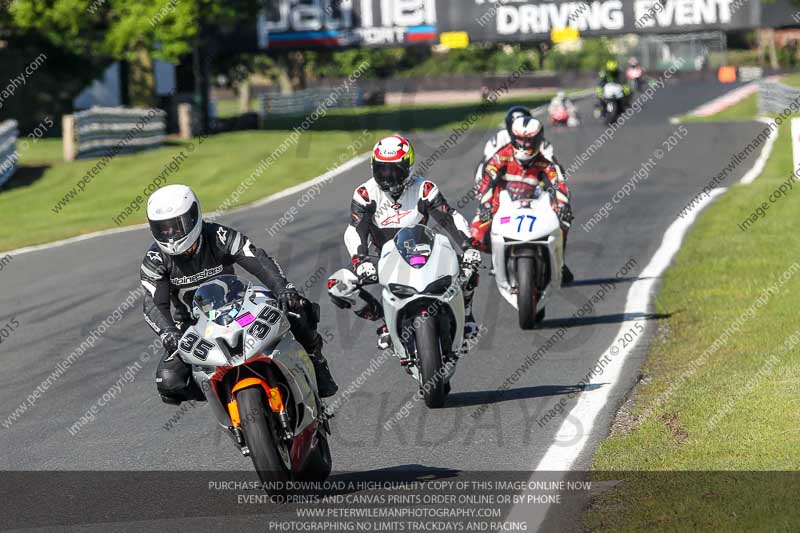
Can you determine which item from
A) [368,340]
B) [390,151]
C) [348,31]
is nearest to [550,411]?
[390,151]

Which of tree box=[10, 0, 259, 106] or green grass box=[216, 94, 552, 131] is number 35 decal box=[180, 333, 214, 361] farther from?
green grass box=[216, 94, 552, 131]

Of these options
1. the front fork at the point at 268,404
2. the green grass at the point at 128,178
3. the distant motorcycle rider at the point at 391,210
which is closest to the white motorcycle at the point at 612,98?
the green grass at the point at 128,178

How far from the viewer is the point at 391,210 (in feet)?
33.0

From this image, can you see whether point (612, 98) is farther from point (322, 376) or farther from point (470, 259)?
point (322, 376)

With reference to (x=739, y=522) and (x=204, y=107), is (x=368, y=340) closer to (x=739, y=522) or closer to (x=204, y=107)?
(x=739, y=522)

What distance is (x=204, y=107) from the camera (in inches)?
1668

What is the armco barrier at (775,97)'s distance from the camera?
1348 inches

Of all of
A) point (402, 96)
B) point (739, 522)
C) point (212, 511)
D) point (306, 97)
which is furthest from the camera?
point (402, 96)

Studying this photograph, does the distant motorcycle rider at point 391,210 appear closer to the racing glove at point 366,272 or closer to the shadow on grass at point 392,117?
the racing glove at point 366,272

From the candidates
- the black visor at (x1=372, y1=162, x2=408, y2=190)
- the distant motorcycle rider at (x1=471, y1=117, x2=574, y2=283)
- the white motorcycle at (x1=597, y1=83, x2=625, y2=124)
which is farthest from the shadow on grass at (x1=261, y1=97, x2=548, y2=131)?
the black visor at (x1=372, y1=162, x2=408, y2=190)

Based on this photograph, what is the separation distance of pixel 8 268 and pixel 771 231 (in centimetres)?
962

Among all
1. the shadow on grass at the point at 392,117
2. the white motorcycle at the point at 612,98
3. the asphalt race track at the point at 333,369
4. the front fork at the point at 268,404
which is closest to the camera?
the front fork at the point at 268,404

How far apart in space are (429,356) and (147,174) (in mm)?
21210

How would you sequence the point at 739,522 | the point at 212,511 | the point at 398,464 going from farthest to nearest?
the point at 398,464 < the point at 212,511 < the point at 739,522
